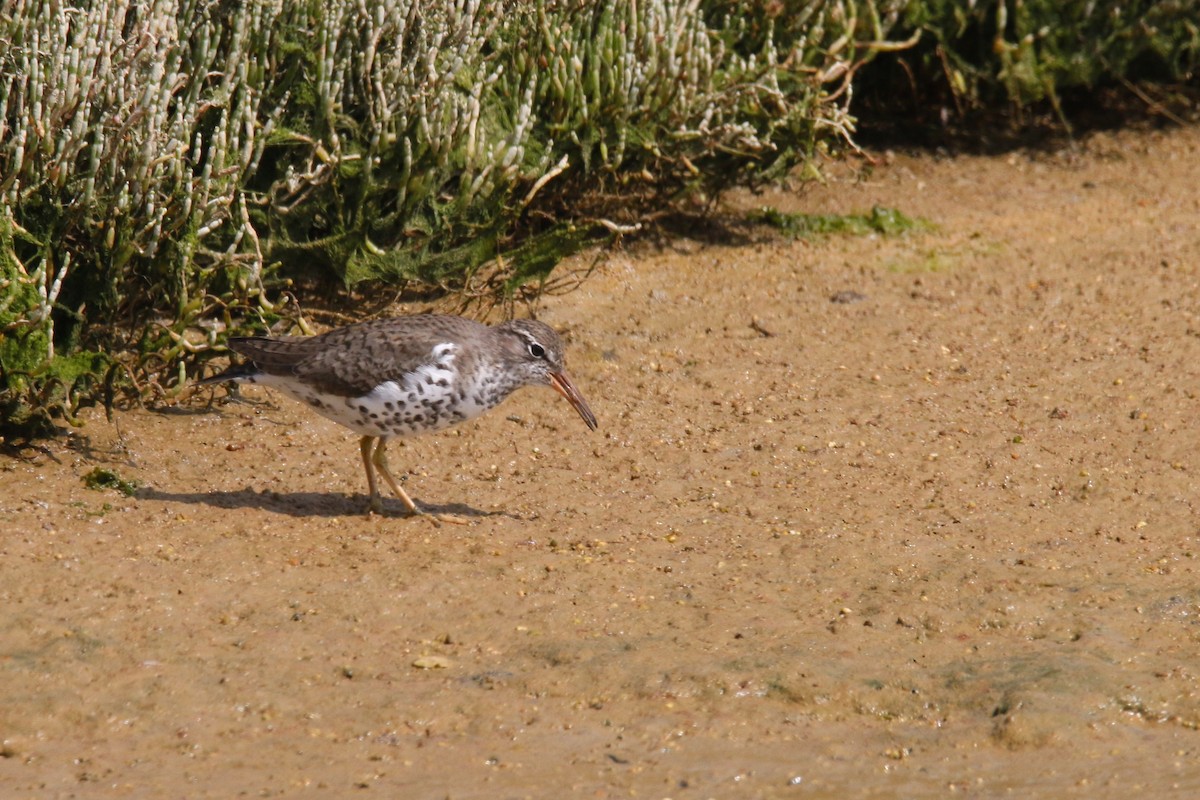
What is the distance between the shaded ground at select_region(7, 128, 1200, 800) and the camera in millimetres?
5918

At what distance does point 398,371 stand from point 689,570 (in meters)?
1.74

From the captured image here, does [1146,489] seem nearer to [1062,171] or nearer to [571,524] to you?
[571,524]

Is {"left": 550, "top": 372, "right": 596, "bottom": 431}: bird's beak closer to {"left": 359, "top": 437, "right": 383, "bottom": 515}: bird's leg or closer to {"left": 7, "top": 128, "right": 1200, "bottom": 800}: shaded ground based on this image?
{"left": 7, "top": 128, "right": 1200, "bottom": 800}: shaded ground

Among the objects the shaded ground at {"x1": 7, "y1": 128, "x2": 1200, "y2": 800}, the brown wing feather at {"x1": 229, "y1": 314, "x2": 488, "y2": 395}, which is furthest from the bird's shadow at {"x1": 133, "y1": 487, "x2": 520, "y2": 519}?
the brown wing feather at {"x1": 229, "y1": 314, "x2": 488, "y2": 395}

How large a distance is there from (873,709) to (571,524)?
2.20 m

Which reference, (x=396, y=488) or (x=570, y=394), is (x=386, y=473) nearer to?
(x=396, y=488)

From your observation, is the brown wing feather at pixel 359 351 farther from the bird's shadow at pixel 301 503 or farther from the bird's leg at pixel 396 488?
the bird's shadow at pixel 301 503

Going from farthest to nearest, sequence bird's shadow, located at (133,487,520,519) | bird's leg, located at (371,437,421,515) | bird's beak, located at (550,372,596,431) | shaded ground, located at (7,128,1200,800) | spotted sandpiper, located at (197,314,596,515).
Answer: bird's beak, located at (550,372,596,431)
bird's leg, located at (371,437,421,515)
bird's shadow, located at (133,487,520,519)
spotted sandpiper, located at (197,314,596,515)
shaded ground, located at (7,128,1200,800)

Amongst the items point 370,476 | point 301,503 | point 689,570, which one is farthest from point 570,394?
point 301,503

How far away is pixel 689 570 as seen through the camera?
7422 millimetres

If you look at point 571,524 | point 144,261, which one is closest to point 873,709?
point 571,524

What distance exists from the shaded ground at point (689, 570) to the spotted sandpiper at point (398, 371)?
54 centimetres

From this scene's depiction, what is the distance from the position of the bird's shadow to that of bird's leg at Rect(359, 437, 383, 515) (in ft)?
0.15

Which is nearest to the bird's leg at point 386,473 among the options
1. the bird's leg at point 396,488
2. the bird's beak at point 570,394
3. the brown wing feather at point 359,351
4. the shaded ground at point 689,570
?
the bird's leg at point 396,488
